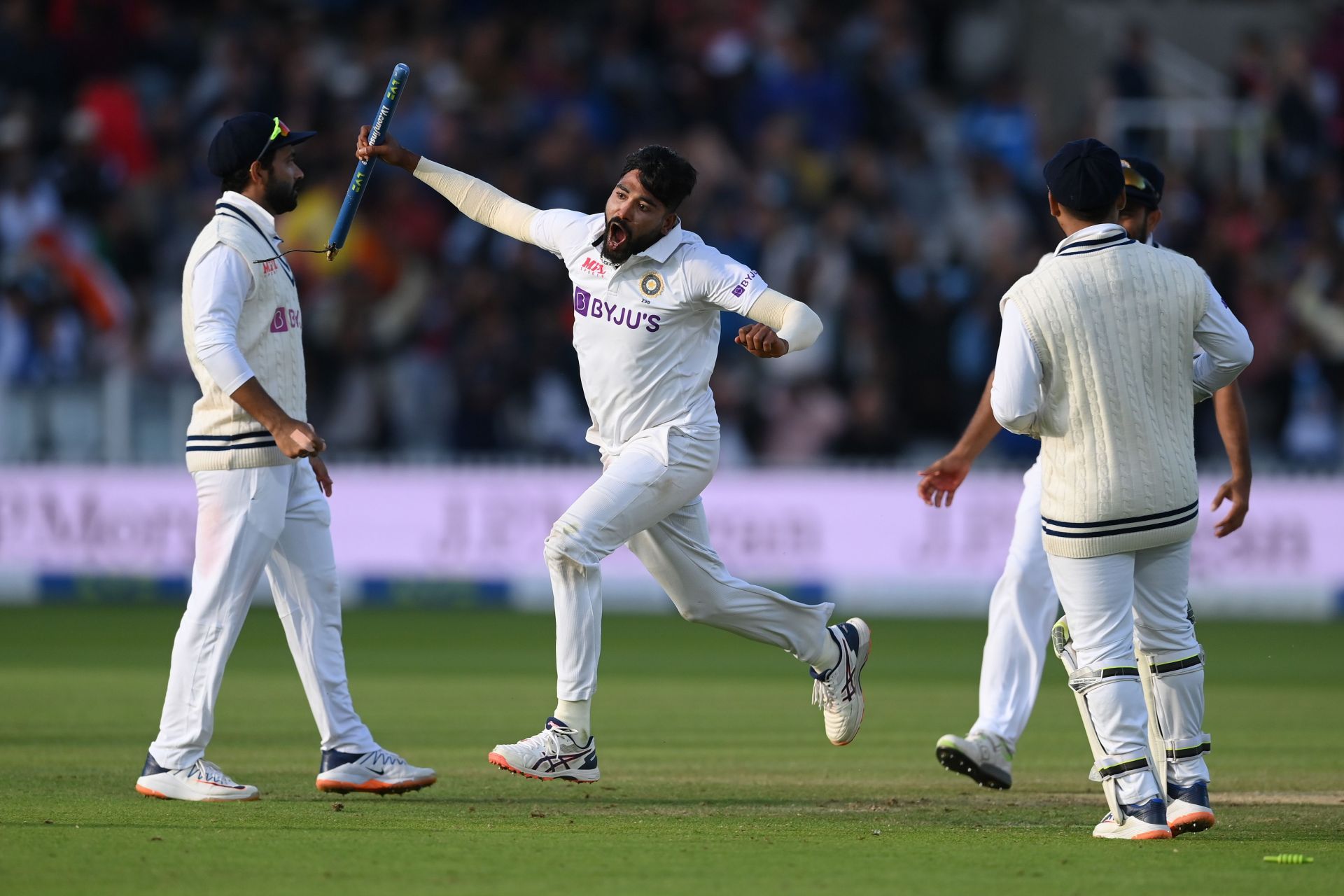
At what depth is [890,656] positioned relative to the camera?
13453mm

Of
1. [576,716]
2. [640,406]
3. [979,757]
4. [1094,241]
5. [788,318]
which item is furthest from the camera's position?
[979,757]

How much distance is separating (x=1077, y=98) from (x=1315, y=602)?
27.5 feet

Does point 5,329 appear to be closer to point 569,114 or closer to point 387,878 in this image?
point 569,114

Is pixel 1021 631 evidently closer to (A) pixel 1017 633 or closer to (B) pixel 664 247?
(A) pixel 1017 633

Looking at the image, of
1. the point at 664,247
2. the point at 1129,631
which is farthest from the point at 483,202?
the point at 1129,631

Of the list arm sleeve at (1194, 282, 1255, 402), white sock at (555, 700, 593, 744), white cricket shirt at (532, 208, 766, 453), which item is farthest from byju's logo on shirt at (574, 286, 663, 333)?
arm sleeve at (1194, 282, 1255, 402)

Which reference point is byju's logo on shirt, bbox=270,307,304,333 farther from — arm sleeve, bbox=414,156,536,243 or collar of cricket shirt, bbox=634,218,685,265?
collar of cricket shirt, bbox=634,218,685,265

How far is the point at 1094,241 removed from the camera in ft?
20.9

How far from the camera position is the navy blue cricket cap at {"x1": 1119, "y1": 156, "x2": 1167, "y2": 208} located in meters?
7.32

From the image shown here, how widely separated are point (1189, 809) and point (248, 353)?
3.77 metres

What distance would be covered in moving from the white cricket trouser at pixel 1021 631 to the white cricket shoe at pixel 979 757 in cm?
5

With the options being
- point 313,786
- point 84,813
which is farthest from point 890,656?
point 84,813

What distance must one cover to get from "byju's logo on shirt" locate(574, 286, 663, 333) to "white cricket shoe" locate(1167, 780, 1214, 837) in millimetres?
2510

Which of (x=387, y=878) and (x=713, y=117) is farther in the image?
(x=713, y=117)
